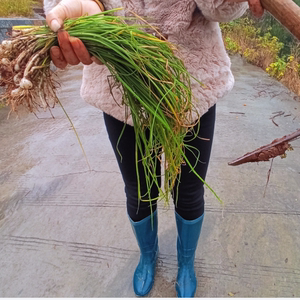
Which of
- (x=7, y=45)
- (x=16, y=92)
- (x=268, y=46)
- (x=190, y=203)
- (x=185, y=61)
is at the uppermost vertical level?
(x=7, y=45)

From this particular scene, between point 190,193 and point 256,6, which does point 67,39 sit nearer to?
point 256,6

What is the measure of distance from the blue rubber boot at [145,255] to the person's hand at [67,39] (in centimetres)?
80

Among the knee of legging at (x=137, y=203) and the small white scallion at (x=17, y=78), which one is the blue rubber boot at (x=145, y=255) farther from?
the small white scallion at (x=17, y=78)

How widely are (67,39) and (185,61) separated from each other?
0.37m

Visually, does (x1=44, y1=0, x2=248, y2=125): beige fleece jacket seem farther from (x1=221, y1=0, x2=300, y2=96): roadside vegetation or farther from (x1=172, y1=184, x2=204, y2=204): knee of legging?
(x1=221, y1=0, x2=300, y2=96): roadside vegetation

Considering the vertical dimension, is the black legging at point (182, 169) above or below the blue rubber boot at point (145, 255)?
above

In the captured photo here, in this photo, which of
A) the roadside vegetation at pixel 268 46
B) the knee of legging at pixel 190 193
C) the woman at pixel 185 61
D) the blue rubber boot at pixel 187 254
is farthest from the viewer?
the roadside vegetation at pixel 268 46

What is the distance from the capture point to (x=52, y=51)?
75 cm

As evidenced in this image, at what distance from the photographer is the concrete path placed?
1.43 m

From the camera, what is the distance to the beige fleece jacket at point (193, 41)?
868mm

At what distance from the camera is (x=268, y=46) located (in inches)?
204

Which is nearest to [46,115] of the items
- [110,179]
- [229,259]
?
[110,179]

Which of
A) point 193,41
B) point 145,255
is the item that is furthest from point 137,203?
point 193,41

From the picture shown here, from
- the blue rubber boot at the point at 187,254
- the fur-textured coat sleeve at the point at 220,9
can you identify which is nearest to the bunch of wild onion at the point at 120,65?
the fur-textured coat sleeve at the point at 220,9
